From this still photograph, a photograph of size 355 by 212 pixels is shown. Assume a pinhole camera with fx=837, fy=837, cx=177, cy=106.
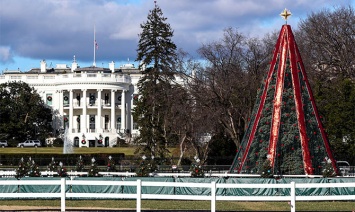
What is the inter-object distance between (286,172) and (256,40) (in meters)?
31.6

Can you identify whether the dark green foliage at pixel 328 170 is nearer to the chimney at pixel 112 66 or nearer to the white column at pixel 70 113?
the white column at pixel 70 113

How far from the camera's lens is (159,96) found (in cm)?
6681

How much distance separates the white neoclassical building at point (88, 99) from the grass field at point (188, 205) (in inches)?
3490

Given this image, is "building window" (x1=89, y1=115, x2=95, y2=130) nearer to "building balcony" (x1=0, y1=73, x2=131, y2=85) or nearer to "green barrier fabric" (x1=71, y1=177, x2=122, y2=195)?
"building balcony" (x1=0, y1=73, x2=131, y2=85)

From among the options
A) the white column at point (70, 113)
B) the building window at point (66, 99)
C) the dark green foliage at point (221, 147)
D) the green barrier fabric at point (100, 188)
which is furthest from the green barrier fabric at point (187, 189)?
the building window at point (66, 99)

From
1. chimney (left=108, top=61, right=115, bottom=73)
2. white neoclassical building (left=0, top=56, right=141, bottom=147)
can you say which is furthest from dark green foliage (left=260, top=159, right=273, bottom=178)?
chimney (left=108, top=61, right=115, bottom=73)

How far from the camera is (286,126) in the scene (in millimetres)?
37938

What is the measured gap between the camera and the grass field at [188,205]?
2743 cm

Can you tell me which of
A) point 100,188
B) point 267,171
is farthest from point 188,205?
point 267,171

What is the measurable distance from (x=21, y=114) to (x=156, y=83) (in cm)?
4473

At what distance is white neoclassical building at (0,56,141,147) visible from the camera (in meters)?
121

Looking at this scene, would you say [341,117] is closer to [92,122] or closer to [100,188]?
[100,188]

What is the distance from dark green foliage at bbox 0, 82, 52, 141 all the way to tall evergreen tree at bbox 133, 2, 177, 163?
40566 mm

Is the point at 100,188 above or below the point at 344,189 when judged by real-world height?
above
